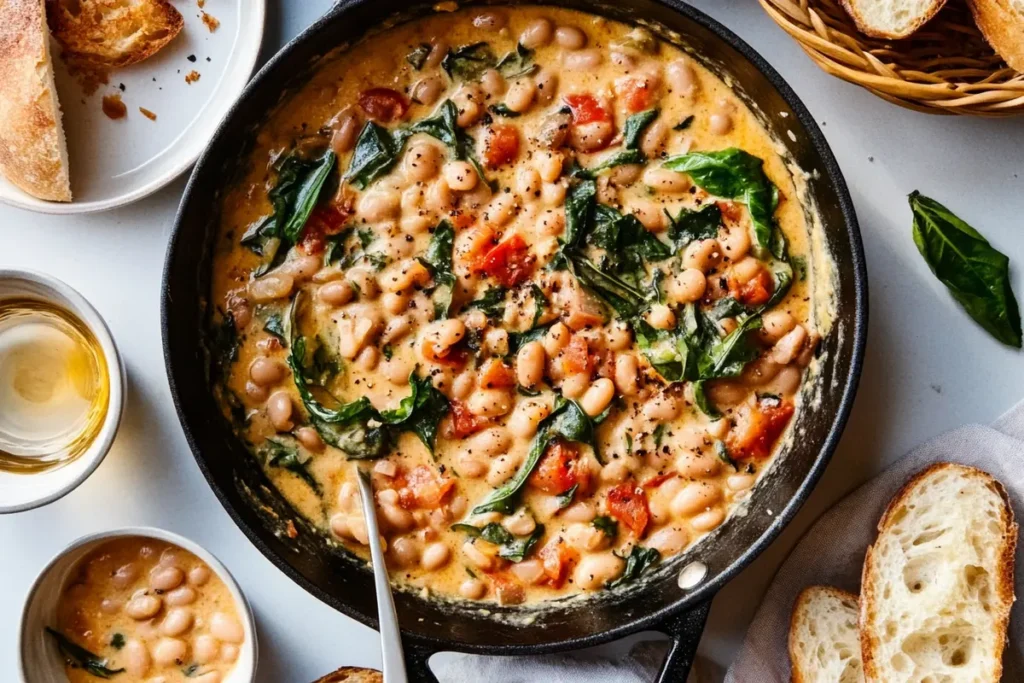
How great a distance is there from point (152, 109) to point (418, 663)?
1.86 m

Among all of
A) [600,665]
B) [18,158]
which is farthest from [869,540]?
[18,158]

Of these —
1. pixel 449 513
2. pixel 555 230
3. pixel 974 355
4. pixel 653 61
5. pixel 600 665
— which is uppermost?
pixel 653 61

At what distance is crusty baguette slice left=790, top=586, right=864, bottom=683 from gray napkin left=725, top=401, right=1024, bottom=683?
2.4 inches

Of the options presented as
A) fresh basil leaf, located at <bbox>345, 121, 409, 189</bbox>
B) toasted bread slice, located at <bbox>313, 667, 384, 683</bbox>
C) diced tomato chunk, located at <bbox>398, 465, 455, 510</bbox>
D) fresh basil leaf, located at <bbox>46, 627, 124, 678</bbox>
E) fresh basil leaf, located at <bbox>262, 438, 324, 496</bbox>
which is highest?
fresh basil leaf, located at <bbox>345, 121, 409, 189</bbox>

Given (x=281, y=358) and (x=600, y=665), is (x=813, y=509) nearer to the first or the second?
(x=600, y=665)

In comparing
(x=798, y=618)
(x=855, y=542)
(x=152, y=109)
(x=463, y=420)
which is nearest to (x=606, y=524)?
(x=463, y=420)

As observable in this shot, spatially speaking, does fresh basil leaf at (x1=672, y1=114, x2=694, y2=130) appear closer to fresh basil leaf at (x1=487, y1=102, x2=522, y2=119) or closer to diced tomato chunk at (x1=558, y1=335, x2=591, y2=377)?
fresh basil leaf at (x1=487, y1=102, x2=522, y2=119)

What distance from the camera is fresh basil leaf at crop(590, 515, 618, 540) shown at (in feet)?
9.37

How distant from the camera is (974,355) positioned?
2.95 m

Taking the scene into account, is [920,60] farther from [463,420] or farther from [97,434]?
[97,434]

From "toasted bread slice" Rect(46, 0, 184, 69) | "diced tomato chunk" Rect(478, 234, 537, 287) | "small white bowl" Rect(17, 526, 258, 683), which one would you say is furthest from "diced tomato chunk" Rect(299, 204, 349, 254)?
"small white bowl" Rect(17, 526, 258, 683)

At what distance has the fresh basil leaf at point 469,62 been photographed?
2.91 m

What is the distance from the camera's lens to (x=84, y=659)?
3.09 metres

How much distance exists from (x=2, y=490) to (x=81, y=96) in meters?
1.22
